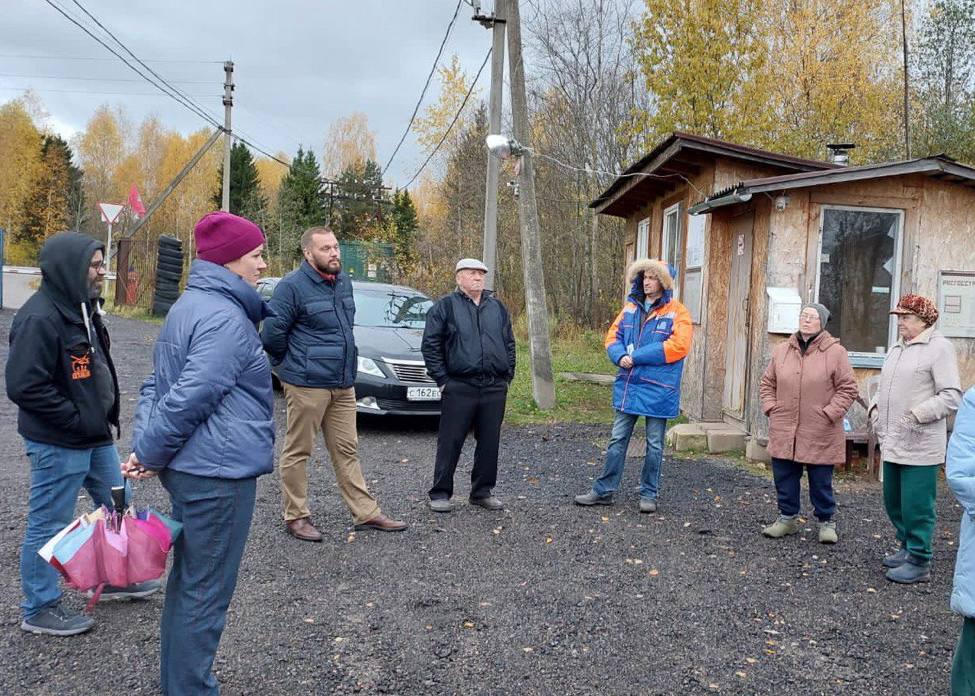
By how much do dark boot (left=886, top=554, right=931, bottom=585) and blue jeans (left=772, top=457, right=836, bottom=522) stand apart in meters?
0.65

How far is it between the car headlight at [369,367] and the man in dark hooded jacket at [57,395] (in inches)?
183

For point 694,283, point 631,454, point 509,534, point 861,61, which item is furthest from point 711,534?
point 861,61

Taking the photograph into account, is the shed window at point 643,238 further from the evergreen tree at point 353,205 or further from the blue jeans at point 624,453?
the evergreen tree at point 353,205

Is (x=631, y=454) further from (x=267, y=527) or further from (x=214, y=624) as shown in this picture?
(x=214, y=624)

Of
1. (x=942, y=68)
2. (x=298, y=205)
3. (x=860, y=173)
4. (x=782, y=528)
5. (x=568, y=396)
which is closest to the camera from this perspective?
(x=782, y=528)

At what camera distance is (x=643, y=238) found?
41.8 ft

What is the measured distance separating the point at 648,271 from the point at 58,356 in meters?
3.96

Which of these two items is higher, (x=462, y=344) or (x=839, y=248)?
(x=839, y=248)

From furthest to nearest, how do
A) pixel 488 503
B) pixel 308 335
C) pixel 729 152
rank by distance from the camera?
pixel 729 152
pixel 488 503
pixel 308 335

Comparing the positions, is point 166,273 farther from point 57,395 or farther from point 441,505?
point 57,395

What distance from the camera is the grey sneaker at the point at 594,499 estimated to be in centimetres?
615

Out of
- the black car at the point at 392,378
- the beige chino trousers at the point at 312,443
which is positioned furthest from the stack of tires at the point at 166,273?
the beige chino trousers at the point at 312,443

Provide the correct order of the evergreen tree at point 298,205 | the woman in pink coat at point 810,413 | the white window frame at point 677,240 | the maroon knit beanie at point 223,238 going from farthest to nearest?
the evergreen tree at point 298,205, the white window frame at point 677,240, the woman in pink coat at point 810,413, the maroon knit beanie at point 223,238

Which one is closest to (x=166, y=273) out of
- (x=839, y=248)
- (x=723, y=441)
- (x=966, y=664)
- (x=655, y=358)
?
(x=723, y=441)
